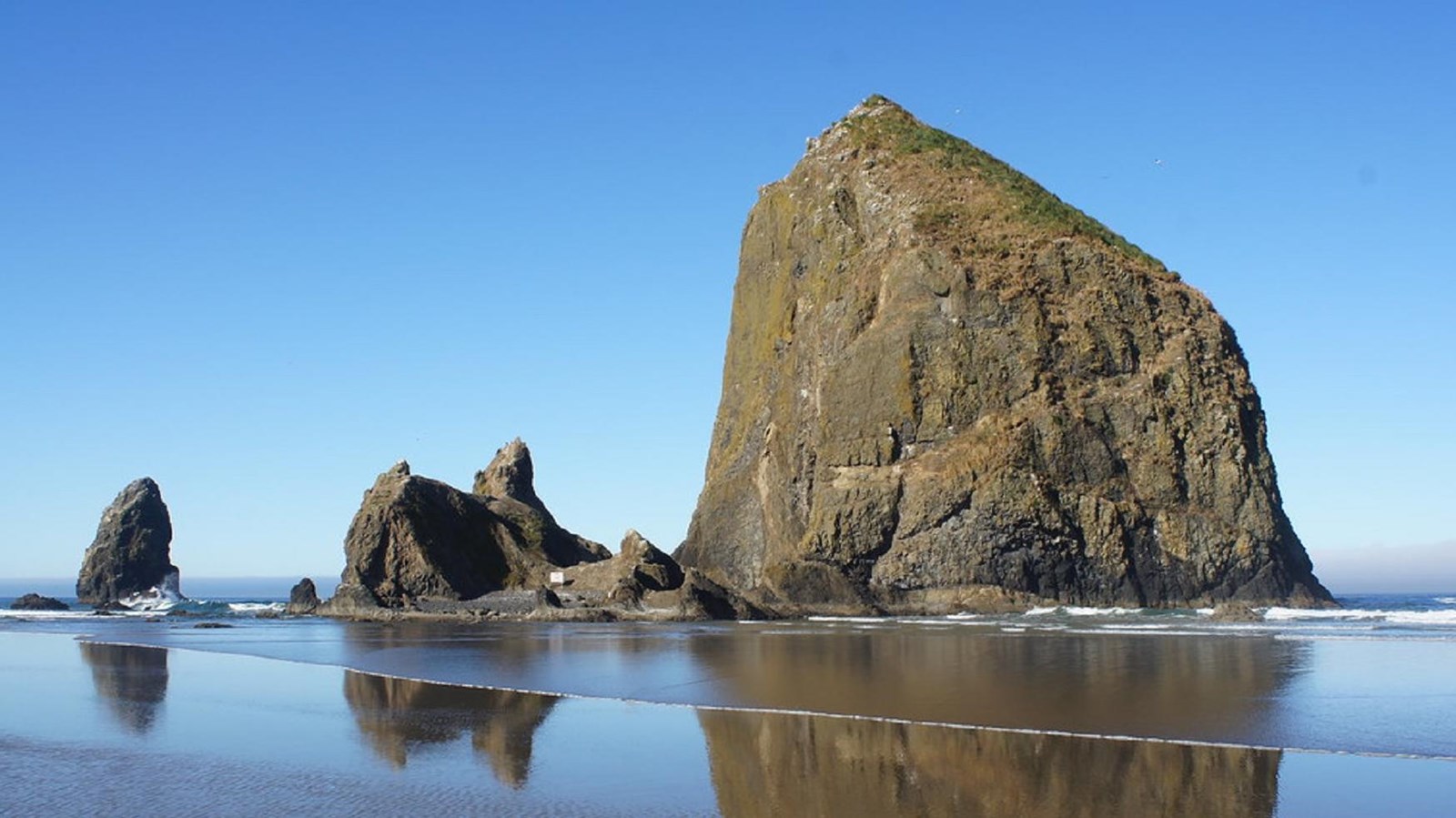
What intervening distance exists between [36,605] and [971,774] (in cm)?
8570

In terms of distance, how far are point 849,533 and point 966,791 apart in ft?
155

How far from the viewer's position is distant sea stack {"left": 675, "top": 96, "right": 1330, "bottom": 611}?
5691cm

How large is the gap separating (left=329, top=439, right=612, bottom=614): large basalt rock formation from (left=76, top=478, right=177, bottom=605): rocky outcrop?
3875cm

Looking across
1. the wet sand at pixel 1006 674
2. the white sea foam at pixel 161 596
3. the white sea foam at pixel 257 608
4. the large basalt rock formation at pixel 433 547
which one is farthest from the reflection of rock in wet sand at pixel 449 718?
the white sea foam at pixel 161 596

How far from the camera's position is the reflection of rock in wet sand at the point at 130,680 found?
63.3ft

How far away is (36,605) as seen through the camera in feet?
272

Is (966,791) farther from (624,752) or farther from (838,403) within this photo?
(838,403)

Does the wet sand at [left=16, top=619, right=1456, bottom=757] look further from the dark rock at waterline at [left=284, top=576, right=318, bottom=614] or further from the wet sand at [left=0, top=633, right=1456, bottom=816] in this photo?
the dark rock at waterline at [left=284, top=576, right=318, bottom=614]

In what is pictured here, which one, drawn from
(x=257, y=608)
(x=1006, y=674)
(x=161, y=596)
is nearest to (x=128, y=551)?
(x=161, y=596)

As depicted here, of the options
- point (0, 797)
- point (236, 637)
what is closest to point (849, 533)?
point (236, 637)

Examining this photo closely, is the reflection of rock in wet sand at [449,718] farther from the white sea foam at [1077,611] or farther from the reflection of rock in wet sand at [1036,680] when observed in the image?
the white sea foam at [1077,611]

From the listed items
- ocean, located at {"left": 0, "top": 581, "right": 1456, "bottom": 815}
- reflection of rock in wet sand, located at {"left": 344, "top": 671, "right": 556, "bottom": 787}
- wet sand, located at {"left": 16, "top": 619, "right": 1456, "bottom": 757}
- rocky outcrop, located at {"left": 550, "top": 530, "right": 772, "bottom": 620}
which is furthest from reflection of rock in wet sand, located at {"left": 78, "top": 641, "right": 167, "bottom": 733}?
rocky outcrop, located at {"left": 550, "top": 530, "right": 772, "bottom": 620}

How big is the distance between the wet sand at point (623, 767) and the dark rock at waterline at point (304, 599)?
163 feet

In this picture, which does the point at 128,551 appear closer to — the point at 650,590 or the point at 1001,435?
the point at 650,590
